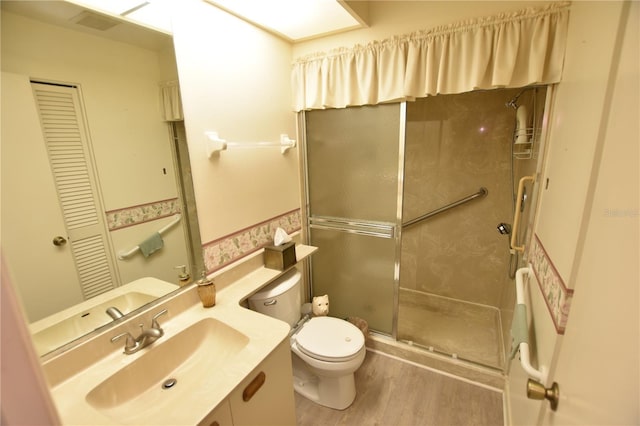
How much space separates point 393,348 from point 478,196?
4.98ft

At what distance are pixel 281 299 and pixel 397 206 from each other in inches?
38.9

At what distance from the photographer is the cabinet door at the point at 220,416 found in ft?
2.86

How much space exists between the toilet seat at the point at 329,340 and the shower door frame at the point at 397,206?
51 centimetres

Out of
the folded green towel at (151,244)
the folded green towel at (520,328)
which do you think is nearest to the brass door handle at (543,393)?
the folded green towel at (520,328)

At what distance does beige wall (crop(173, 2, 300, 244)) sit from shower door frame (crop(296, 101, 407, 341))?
0.12 m

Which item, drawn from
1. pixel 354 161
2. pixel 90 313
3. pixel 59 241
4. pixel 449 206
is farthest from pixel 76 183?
pixel 449 206

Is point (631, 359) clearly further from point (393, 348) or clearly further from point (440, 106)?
point (440, 106)

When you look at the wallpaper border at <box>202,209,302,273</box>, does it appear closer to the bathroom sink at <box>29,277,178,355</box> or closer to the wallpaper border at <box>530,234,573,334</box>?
the bathroom sink at <box>29,277,178,355</box>

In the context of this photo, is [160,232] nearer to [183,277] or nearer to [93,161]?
[183,277]

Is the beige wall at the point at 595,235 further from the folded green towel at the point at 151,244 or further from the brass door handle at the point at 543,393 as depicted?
the folded green towel at the point at 151,244

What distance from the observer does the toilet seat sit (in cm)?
164

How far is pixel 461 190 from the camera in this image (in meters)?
2.58

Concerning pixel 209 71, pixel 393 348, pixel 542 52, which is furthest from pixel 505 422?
pixel 209 71

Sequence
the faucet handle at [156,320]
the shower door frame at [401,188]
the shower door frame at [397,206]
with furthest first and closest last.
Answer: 1. the shower door frame at [397,206]
2. the shower door frame at [401,188]
3. the faucet handle at [156,320]
